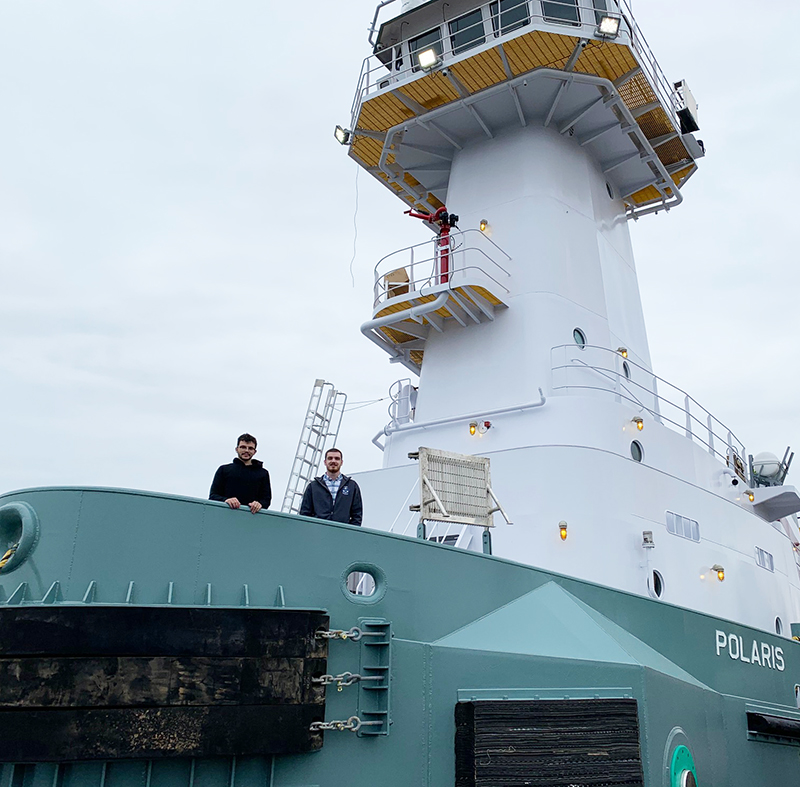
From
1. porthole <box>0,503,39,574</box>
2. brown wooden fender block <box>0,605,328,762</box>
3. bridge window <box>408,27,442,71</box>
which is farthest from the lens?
bridge window <box>408,27,442,71</box>

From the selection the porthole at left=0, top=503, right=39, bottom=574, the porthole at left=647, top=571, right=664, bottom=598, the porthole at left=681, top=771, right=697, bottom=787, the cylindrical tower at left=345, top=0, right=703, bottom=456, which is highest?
the cylindrical tower at left=345, top=0, right=703, bottom=456

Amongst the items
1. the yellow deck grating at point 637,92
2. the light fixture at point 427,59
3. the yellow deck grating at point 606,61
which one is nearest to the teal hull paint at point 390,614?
the yellow deck grating at point 606,61

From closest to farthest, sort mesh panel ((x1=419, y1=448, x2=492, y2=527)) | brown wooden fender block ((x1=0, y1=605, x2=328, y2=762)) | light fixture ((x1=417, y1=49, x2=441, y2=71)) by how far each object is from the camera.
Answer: brown wooden fender block ((x1=0, y1=605, x2=328, y2=762))
mesh panel ((x1=419, y1=448, x2=492, y2=527))
light fixture ((x1=417, y1=49, x2=441, y2=71))

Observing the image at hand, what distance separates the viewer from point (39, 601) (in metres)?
4.83

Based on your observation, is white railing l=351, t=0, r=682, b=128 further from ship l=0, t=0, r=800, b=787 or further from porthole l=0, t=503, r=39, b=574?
porthole l=0, t=503, r=39, b=574

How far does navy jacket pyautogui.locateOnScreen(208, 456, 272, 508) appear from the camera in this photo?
582 cm

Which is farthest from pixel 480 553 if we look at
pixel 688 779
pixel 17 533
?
pixel 17 533

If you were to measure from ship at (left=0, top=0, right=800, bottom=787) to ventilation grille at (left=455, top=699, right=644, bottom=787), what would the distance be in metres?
0.02

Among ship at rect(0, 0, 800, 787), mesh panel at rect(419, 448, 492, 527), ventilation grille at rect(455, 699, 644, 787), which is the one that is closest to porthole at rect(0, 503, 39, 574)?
ship at rect(0, 0, 800, 787)

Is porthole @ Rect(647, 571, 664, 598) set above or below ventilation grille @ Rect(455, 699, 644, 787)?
above

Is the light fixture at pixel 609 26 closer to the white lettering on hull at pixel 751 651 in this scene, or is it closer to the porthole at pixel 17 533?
the white lettering on hull at pixel 751 651

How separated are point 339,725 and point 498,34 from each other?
11698 millimetres

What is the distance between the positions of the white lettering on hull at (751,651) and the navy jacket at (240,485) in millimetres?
5643

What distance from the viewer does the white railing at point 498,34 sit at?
12.1 meters
